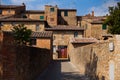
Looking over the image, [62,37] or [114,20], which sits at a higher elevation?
[114,20]

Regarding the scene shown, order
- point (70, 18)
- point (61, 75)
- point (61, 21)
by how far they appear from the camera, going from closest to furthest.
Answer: point (61, 75)
point (61, 21)
point (70, 18)

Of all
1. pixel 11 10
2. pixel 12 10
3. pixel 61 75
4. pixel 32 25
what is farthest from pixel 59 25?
pixel 61 75

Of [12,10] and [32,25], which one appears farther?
[12,10]

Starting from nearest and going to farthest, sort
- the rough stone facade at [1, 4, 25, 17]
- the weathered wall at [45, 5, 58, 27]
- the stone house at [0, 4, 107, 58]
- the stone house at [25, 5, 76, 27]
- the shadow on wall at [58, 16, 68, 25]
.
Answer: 1. the stone house at [0, 4, 107, 58]
2. the weathered wall at [45, 5, 58, 27]
3. the rough stone facade at [1, 4, 25, 17]
4. the stone house at [25, 5, 76, 27]
5. the shadow on wall at [58, 16, 68, 25]

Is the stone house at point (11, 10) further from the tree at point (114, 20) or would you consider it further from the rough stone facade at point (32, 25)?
the tree at point (114, 20)

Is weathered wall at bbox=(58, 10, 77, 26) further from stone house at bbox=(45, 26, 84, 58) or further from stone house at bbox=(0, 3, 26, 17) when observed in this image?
stone house at bbox=(45, 26, 84, 58)

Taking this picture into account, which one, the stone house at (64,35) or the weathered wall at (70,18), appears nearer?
the stone house at (64,35)

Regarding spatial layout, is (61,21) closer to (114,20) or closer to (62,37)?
(62,37)

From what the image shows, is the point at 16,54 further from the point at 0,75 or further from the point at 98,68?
the point at 98,68

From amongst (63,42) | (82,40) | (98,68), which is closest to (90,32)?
(63,42)

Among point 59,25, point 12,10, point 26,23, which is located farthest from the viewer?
point 12,10

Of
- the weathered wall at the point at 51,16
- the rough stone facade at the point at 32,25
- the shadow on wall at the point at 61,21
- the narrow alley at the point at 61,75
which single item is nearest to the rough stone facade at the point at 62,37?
the rough stone facade at the point at 32,25

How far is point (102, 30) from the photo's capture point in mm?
66625

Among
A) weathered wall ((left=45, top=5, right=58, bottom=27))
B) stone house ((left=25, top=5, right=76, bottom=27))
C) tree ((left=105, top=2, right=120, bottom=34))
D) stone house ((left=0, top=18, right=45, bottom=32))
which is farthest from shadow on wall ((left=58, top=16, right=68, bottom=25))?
tree ((left=105, top=2, right=120, bottom=34))
